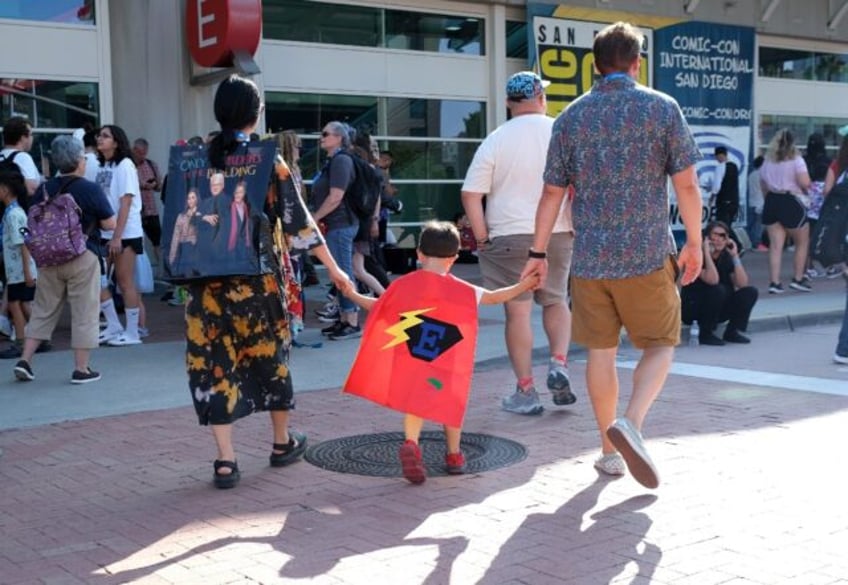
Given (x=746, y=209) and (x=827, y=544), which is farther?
(x=746, y=209)

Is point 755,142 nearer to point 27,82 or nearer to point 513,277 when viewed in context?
point 27,82

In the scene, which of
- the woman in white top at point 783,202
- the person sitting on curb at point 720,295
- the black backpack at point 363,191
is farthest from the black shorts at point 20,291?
the woman in white top at point 783,202

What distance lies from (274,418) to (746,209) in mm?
17404

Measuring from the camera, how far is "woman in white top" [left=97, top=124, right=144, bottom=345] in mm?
8828

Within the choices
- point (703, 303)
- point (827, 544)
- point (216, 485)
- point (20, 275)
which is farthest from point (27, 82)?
point (827, 544)

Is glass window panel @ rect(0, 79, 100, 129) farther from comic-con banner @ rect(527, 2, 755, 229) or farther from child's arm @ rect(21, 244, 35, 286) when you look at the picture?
comic-con banner @ rect(527, 2, 755, 229)

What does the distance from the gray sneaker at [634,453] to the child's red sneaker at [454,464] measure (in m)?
0.92

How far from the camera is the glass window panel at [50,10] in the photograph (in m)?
13.1

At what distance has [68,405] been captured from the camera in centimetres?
706

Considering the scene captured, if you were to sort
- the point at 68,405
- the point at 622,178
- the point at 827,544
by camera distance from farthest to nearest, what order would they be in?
the point at 68,405, the point at 622,178, the point at 827,544

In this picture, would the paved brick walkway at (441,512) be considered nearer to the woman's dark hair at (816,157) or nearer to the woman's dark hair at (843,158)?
the woman's dark hair at (843,158)

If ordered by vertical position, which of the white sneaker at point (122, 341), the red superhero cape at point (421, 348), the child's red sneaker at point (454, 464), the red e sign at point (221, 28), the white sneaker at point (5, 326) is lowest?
the child's red sneaker at point (454, 464)

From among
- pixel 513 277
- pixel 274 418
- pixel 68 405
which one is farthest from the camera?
pixel 68 405

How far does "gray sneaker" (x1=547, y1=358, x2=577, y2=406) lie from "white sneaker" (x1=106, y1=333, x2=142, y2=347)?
14.3 ft
